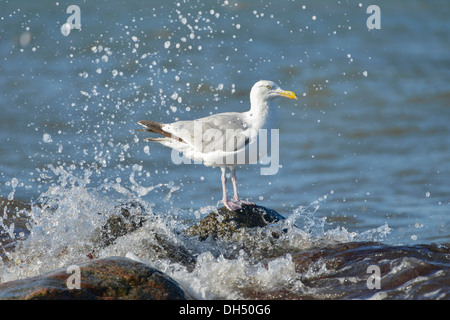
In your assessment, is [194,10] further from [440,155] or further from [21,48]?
[440,155]

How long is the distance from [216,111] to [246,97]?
80 centimetres

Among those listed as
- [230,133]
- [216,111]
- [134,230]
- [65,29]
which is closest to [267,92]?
[230,133]

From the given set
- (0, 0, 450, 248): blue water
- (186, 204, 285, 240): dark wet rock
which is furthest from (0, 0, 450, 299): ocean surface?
(186, 204, 285, 240): dark wet rock

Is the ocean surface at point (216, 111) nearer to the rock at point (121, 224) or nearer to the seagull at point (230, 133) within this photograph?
the rock at point (121, 224)

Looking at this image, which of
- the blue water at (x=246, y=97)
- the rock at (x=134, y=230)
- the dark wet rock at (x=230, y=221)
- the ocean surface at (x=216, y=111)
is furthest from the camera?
the blue water at (x=246, y=97)

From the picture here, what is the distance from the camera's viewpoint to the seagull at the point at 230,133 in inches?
223

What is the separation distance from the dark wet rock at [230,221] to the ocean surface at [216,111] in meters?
0.19

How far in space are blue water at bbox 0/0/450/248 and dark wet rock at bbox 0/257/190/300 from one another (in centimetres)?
308

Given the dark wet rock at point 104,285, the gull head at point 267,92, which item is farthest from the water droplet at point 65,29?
the dark wet rock at point 104,285

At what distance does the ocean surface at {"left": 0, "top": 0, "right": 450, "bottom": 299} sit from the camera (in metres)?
6.23

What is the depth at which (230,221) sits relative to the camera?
5895mm

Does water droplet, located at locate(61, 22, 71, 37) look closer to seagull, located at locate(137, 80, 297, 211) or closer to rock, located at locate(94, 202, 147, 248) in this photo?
seagull, located at locate(137, 80, 297, 211)
